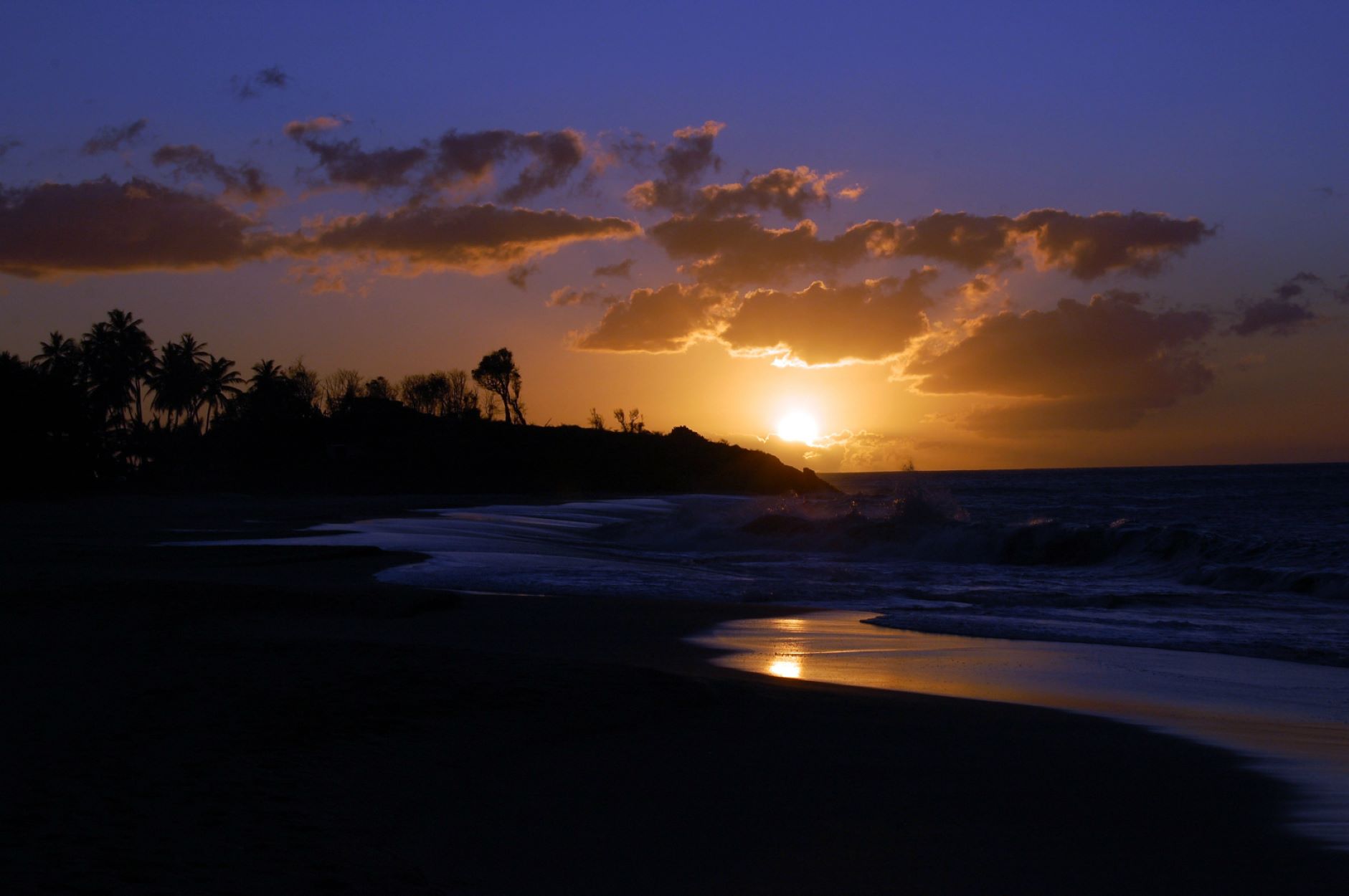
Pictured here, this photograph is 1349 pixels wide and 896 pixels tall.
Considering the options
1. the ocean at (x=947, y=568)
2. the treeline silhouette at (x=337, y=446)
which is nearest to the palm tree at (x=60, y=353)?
the treeline silhouette at (x=337, y=446)

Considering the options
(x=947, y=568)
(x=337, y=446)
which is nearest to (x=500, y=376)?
(x=337, y=446)

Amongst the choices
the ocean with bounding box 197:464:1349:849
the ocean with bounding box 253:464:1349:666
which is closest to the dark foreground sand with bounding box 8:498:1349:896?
the ocean with bounding box 197:464:1349:849

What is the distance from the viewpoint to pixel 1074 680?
28.4 feet

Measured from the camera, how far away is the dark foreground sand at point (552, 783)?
381 cm

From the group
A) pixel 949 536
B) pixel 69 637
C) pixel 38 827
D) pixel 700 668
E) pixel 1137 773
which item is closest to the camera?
pixel 38 827

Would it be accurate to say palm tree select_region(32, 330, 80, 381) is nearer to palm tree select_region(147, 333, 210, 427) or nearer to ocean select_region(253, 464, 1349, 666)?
palm tree select_region(147, 333, 210, 427)

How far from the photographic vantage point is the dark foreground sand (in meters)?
3.81

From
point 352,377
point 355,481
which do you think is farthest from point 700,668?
point 352,377

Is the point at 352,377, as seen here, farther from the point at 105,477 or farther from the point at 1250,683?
the point at 1250,683

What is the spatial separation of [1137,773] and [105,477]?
2251 inches

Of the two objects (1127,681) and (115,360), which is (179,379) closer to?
(115,360)

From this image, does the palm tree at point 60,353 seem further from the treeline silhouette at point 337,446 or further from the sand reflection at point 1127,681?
the sand reflection at point 1127,681

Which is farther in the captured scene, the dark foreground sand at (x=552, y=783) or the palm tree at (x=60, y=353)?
the palm tree at (x=60, y=353)

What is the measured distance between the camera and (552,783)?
5.05m
